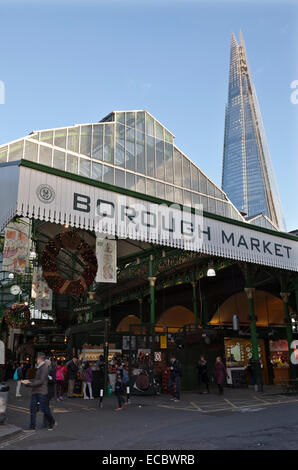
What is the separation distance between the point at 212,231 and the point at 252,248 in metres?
2.59

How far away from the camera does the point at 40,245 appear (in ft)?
81.8

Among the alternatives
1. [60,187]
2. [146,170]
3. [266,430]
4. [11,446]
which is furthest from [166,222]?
[146,170]

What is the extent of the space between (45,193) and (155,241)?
4.43 m

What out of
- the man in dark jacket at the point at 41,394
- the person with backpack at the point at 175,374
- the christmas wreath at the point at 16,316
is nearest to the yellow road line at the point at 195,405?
the person with backpack at the point at 175,374

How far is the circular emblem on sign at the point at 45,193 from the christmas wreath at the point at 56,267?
4.14 metres

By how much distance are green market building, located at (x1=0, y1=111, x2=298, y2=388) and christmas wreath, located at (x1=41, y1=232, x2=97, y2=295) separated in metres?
0.36

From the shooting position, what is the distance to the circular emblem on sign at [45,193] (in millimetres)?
11975

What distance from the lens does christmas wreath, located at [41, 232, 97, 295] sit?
16078 mm

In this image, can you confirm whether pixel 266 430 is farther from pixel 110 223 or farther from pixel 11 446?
pixel 110 223

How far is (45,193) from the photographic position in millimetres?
12109

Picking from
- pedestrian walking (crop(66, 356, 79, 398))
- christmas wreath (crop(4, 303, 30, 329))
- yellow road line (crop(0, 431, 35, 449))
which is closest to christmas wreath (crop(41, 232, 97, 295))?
pedestrian walking (crop(66, 356, 79, 398))

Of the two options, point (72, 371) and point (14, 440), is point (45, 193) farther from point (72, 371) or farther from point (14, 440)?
point (72, 371)

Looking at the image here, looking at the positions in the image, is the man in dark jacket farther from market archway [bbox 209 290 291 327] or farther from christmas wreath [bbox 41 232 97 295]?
market archway [bbox 209 290 291 327]

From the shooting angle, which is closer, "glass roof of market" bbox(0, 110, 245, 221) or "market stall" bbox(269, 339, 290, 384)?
"market stall" bbox(269, 339, 290, 384)
